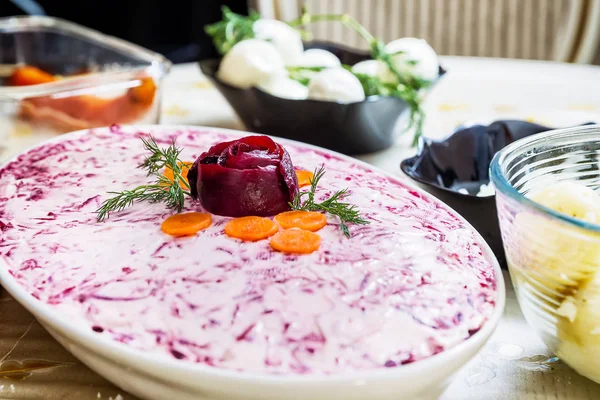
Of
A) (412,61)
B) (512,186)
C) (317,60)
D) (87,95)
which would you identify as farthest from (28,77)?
(512,186)

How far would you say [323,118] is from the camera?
1.52 m

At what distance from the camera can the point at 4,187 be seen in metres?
1.06

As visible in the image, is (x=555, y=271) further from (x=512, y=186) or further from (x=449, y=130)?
(x=449, y=130)

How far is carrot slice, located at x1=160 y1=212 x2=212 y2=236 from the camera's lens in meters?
Result: 0.89

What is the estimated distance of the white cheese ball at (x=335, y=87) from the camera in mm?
1527

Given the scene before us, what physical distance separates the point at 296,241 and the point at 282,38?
99 centimetres

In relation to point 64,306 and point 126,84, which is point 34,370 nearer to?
point 64,306

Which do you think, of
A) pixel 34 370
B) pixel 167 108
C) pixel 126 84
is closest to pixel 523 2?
pixel 167 108

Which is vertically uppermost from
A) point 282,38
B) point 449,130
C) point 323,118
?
point 282,38

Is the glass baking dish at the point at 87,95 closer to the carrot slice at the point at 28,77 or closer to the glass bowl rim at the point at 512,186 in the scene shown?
the carrot slice at the point at 28,77

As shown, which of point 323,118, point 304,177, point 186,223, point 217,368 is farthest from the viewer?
point 323,118

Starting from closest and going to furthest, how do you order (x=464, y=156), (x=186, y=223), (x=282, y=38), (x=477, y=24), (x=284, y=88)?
1. (x=186, y=223)
2. (x=464, y=156)
3. (x=284, y=88)
4. (x=282, y=38)
5. (x=477, y=24)

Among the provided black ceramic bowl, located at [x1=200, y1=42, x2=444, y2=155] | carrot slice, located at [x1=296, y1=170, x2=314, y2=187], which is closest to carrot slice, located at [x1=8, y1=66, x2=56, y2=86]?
black ceramic bowl, located at [x1=200, y1=42, x2=444, y2=155]

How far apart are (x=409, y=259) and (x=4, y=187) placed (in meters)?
0.61
